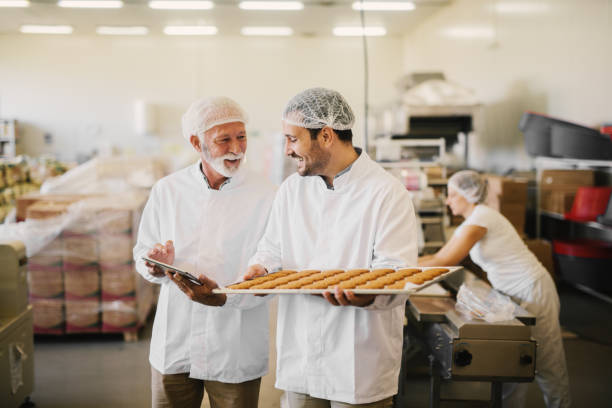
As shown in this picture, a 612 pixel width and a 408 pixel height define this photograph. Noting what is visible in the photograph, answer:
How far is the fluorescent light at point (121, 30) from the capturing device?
874cm

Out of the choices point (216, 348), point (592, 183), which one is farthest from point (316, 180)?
point (592, 183)

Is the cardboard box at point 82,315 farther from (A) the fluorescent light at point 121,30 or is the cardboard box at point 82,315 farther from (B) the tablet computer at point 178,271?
(A) the fluorescent light at point 121,30

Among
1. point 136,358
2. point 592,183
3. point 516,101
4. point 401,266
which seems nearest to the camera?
point 401,266

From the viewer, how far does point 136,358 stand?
352 cm

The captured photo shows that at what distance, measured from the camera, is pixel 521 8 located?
16.7ft

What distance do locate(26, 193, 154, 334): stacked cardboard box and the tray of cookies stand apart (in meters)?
2.59

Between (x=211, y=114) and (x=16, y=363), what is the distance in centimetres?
189

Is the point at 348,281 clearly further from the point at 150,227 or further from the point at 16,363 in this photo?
the point at 16,363

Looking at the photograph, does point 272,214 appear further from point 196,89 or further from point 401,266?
point 196,89

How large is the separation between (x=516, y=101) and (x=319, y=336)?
473 cm

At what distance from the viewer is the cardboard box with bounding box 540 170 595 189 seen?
4215mm

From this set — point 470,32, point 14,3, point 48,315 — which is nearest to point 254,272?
point 48,315

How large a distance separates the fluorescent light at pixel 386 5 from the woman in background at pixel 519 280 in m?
5.11

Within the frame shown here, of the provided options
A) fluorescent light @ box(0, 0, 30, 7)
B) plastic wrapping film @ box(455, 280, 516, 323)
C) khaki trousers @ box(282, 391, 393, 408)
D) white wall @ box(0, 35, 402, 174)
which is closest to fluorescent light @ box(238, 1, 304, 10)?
white wall @ box(0, 35, 402, 174)
